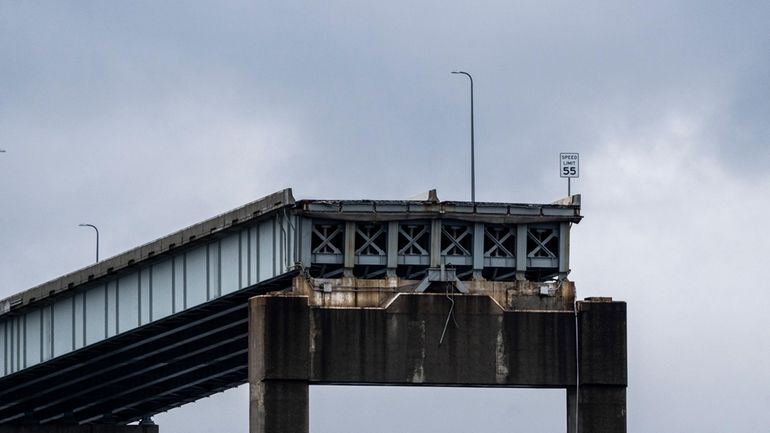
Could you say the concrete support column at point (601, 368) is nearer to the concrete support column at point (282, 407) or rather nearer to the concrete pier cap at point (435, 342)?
the concrete pier cap at point (435, 342)

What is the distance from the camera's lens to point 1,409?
140625mm

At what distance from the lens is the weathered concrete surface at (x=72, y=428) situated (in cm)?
14288

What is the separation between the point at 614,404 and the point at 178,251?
790 inches

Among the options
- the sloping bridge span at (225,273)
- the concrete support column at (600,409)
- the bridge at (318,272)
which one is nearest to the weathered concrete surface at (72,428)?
the sloping bridge span at (225,273)

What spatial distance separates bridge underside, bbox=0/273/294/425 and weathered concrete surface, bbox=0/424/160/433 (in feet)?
2.02

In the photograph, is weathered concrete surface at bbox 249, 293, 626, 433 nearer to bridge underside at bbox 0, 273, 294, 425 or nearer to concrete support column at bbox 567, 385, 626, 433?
concrete support column at bbox 567, 385, 626, 433

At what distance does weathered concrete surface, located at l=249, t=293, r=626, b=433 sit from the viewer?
92750 mm

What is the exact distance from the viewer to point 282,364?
9269 centimetres

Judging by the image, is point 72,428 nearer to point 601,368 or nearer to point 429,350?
point 429,350

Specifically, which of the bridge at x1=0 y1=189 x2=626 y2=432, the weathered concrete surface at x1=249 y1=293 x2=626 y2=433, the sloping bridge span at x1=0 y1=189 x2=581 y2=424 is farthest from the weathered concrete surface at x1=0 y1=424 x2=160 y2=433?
the weathered concrete surface at x1=249 y1=293 x2=626 y2=433

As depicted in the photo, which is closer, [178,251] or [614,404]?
[614,404]

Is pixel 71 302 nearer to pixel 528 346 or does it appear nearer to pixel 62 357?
pixel 62 357

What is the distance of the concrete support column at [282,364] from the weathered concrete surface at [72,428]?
52167mm

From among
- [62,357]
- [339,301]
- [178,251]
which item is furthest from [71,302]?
[339,301]
